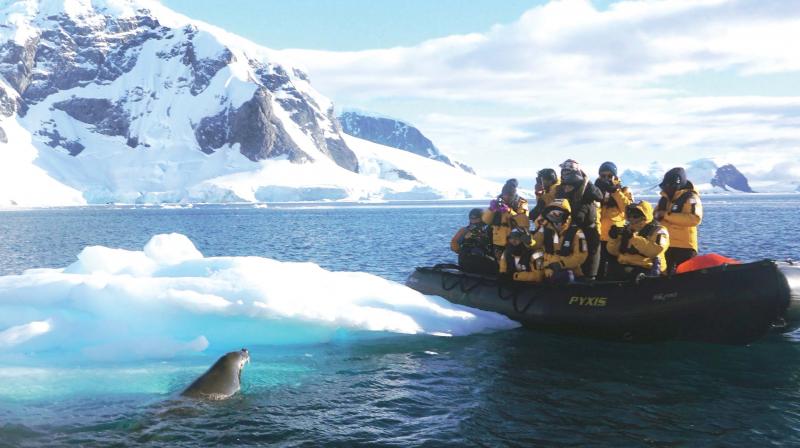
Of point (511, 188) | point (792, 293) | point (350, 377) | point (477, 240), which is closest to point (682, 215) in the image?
point (792, 293)

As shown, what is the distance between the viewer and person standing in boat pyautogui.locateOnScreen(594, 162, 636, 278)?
13.4 metres

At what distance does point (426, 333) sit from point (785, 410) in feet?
19.8

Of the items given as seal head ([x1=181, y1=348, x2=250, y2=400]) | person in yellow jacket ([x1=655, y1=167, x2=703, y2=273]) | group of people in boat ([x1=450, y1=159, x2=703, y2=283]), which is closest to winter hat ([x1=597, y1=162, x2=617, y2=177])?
group of people in boat ([x1=450, y1=159, x2=703, y2=283])

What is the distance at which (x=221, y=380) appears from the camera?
9.85 metres

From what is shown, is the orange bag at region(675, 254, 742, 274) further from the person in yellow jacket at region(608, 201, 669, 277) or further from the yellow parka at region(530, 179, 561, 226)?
the yellow parka at region(530, 179, 561, 226)

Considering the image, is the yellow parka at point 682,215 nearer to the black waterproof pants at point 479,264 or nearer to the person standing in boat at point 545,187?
the person standing in boat at point 545,187

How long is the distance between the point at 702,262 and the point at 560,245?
99.1 inches

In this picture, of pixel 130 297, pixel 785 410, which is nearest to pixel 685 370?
pixel 785 410

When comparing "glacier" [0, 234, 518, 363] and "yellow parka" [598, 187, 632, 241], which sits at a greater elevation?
"yellow parka" [598, 187, 632, 241]

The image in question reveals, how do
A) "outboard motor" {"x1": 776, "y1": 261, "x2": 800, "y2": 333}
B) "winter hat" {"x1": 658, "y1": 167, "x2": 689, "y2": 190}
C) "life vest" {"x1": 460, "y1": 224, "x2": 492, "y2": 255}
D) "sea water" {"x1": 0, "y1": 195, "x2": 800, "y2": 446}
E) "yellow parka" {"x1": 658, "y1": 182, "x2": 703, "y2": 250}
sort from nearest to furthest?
"sea water" {"x1": 0, "y1": 195, "x2": 800, "y2": 446} → "outboard motor" {"x1": 776, "y1": 261, "x2": 800, "y2": 333} → "yellow parka" {"x1": 658, "y1": 182, "x2": 703, "y2": 250} → "winter hat" {"x1": 658, "y1": 167, "x2": 689, "y2": 190} → "life vest" {"x1": 460, "y1": 224, "x2": 492, "y2": 255}

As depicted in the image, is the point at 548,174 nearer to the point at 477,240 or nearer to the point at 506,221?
the point at 506,221

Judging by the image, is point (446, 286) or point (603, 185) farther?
point (446, 286)

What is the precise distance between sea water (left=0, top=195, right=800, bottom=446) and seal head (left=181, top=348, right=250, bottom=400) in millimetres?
221

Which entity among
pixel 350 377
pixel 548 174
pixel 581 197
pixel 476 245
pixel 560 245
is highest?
pixel 548 174
